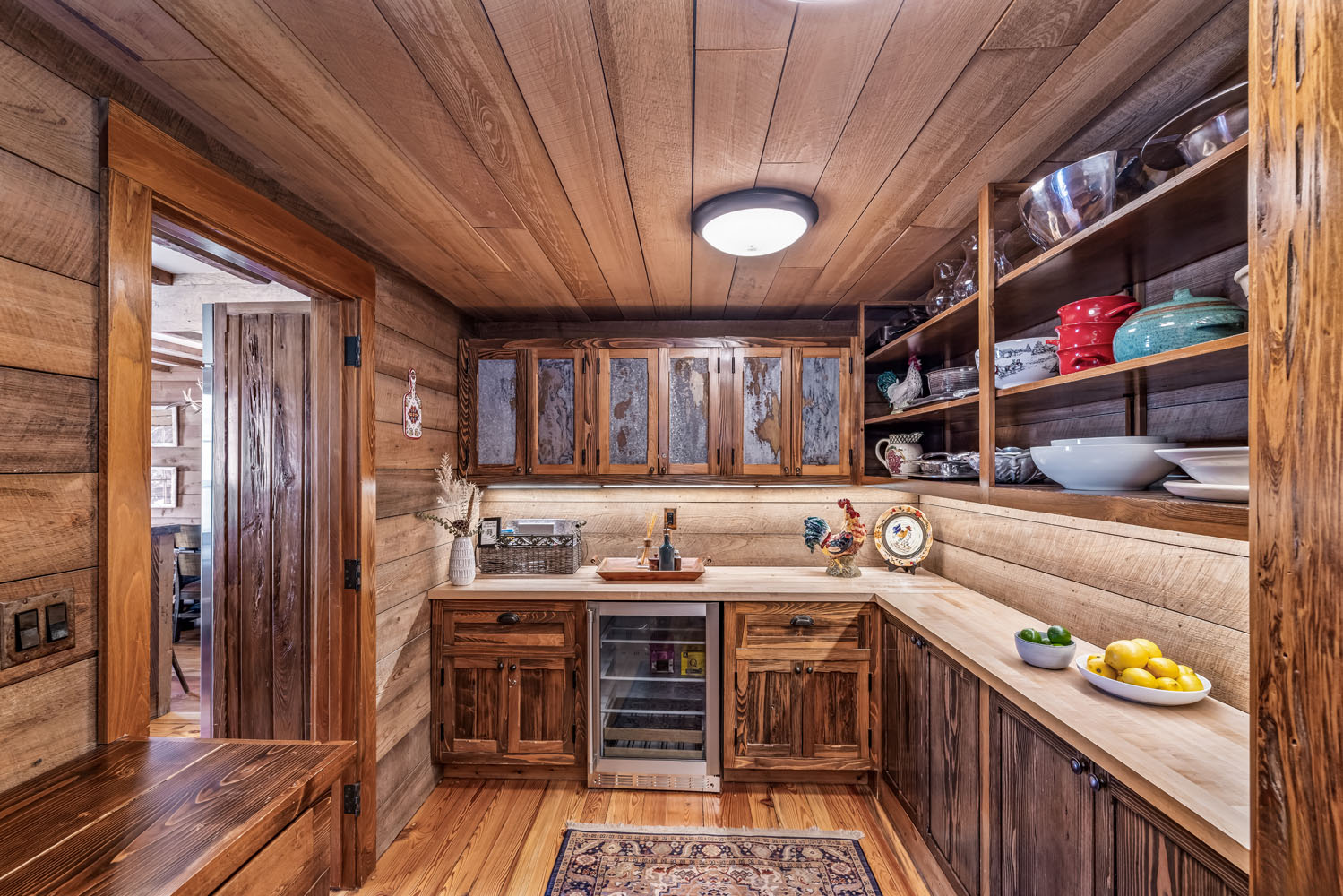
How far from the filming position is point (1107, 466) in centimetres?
133

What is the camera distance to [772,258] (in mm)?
2375

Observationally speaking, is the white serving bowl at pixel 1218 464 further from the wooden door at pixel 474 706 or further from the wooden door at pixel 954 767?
the wooden door at pixel 474 706

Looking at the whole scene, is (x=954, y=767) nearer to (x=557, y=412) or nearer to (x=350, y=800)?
(x=350, y=800)

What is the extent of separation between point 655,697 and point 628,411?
1.48 m

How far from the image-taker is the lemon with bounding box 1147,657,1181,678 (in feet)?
4.70

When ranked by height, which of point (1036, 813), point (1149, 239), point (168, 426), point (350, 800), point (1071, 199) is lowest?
point (350, 800)

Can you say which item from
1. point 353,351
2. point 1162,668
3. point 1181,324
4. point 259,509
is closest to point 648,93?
point 1181,324

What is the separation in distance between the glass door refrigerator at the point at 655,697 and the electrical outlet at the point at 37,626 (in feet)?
6.11

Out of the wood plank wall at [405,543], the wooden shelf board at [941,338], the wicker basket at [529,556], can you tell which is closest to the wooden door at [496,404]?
the wood plank wall at [405,543]

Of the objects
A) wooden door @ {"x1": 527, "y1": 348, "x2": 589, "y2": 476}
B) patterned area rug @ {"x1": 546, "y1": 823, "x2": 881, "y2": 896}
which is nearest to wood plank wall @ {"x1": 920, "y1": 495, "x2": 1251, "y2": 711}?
patterned area rug @ {"x1": 546, "y1": 823, "x2": 881, "y2": 896}

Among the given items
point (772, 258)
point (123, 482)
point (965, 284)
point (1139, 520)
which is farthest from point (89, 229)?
point (965, 284)

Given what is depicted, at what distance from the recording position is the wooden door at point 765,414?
123 inches

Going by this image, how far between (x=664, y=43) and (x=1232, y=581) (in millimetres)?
1864

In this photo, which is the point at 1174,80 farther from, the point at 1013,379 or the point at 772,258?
the point at 772,258
